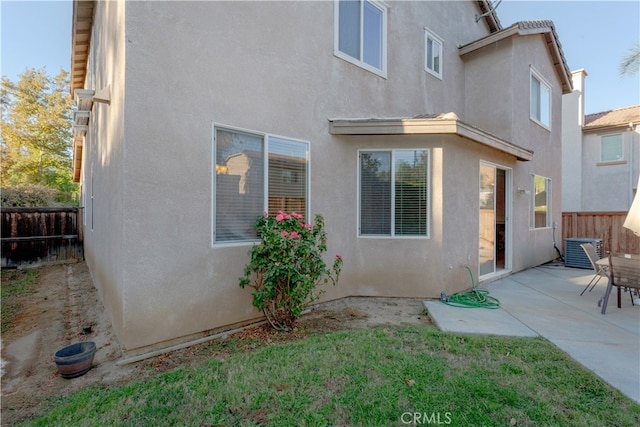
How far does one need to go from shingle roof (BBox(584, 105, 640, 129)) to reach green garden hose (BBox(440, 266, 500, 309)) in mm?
15993

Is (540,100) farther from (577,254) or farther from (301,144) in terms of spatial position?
(301,144)

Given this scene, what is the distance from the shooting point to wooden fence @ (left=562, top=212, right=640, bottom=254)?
11.3 metres

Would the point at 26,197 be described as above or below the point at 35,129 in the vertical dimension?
below

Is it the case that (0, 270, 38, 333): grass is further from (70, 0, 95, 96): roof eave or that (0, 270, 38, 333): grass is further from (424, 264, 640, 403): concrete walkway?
(424, 264, 640, 403): concrete walkway

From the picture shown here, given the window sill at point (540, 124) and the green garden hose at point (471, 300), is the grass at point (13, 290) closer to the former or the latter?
the green garden hose at point (471, 300)

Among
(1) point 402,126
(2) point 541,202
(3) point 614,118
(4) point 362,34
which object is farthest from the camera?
(3) point 614,118

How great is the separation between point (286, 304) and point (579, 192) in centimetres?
1952

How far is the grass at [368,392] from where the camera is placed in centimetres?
286

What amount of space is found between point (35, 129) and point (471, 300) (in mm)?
28297

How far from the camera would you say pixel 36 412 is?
3076 millimetres

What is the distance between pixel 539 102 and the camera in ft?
35.1

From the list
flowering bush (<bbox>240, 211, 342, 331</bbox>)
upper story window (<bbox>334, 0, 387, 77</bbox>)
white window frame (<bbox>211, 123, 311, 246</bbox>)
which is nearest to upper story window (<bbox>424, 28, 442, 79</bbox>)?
upper story window (<bbox>334, 0, 387, 77</bbox>)

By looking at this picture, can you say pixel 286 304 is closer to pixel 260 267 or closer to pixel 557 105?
pixel 260 267

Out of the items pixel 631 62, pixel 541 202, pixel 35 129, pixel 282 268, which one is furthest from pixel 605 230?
pixel 35 129
